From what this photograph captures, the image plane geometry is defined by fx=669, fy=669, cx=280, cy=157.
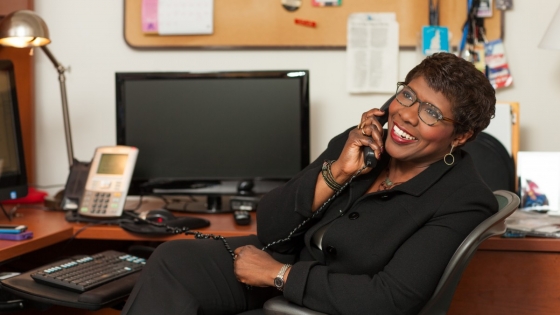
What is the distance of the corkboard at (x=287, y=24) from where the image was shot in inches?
94.2

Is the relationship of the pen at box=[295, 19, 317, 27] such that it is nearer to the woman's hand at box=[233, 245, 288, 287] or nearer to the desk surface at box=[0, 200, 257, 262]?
the desk surface at box=[0, 200, 257, 262]

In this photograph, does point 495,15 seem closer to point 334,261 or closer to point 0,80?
point 334,261

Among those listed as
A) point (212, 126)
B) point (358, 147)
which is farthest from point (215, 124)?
point (358, 147)

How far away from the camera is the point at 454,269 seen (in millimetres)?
1326

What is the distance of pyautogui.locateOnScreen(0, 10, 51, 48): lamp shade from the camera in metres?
2.01

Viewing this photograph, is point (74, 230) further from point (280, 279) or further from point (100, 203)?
point (280, 279)

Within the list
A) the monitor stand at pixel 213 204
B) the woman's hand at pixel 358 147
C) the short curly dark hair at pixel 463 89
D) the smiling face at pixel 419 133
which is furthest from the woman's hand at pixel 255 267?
the monitor stand at pixel 213 204

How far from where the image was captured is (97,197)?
6.90 ft

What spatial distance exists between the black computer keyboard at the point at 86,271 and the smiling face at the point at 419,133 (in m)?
0.78

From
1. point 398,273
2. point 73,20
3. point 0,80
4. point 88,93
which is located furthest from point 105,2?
point 398,273

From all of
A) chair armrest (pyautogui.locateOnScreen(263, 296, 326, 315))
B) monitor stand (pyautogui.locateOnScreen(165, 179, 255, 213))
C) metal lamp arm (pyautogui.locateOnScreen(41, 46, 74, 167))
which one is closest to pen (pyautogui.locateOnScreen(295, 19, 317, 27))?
monitor stand (pyautogui.locateOnScreen(165, 179, 255, 213))

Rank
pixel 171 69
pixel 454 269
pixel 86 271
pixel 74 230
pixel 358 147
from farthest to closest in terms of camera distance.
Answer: pixel 171 69, pixel 74 230, pixel 86 271, pixel 358 147, pixel 454 269

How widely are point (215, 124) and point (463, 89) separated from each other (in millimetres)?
1005

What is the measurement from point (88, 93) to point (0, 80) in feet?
1.74
